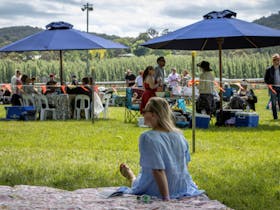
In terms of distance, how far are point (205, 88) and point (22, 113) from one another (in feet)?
18.0

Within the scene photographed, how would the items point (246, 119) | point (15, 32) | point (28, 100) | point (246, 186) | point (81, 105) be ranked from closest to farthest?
1. point (246, 186)
2. point (246, 119)
3. point (81, 105)
4. point (28, 100)
5. point (15, 32)

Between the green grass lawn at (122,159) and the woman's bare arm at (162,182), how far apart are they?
48.3 inches

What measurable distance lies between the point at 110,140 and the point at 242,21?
15.5ft

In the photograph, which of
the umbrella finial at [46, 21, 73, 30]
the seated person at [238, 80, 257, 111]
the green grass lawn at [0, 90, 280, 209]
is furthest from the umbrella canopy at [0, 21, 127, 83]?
the seated person at [238, 80, 257, 111]

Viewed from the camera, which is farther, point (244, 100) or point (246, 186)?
point (244, 100)

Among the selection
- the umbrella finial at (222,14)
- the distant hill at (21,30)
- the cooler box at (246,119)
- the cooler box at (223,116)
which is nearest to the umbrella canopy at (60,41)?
the umbrella finial at (222,14)

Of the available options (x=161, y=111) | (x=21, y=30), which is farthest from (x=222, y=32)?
(x=21, y=30)

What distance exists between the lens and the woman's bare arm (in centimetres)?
518

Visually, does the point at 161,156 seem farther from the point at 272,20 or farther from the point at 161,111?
the point at 272,20

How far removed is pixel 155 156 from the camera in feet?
17.0

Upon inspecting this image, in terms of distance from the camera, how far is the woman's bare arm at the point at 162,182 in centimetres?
518

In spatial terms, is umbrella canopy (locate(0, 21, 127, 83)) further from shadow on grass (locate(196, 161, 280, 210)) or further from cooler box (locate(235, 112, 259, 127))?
shadow on grass (locate(196, 161, 280, 210))

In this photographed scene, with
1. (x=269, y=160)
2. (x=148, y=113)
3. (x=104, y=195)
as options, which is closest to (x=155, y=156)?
(x=148, y=113)

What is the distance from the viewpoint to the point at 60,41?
17.1 metres
